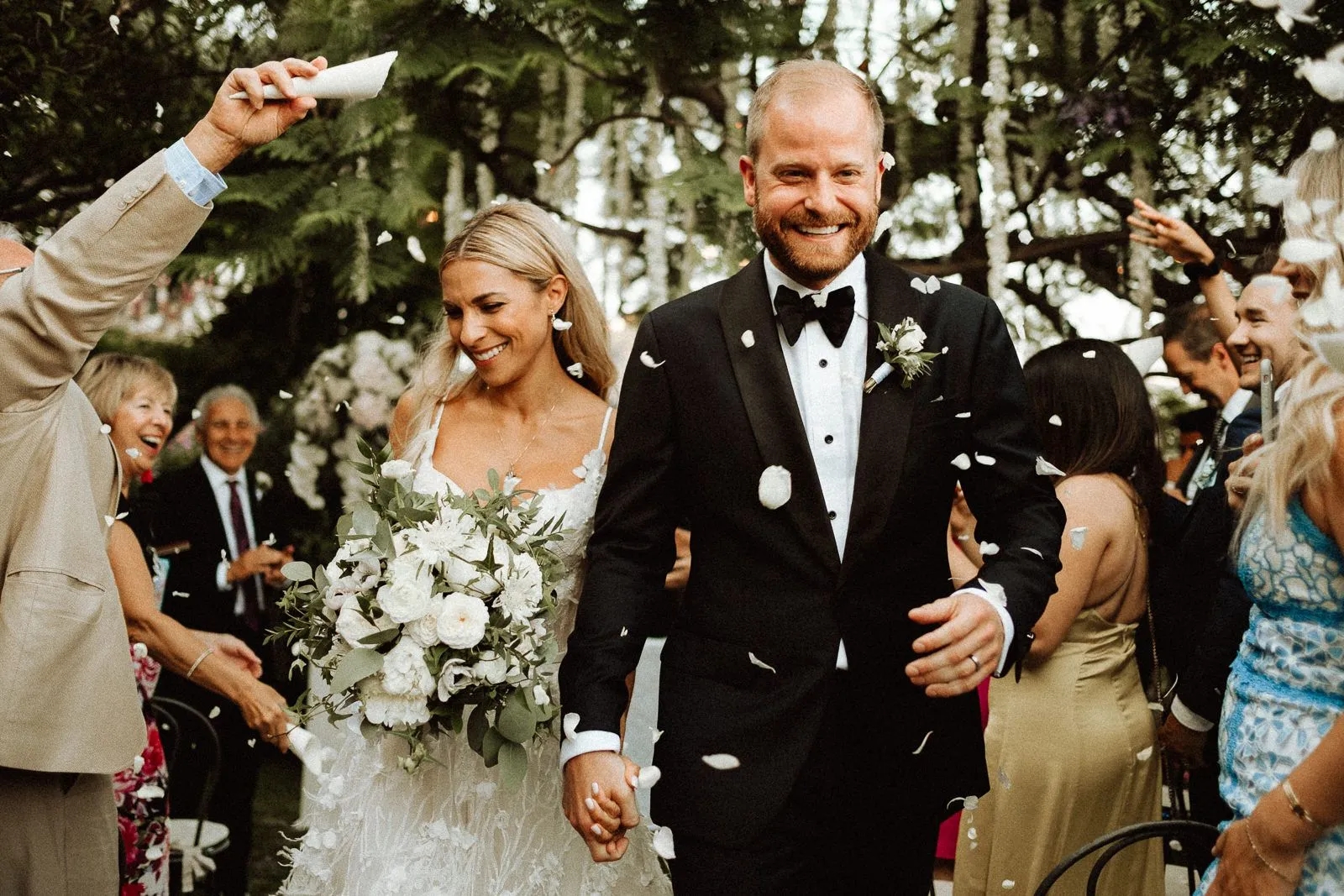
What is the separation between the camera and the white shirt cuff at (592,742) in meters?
2.29

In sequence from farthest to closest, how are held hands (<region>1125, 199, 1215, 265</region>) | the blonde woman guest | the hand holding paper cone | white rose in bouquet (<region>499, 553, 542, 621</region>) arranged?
1. held hands (<region>1125, 199, 1215, 265</region>)
2. the blonde woman guest
3. white rose in bouquet (<region>499, 553, 542, 621</region>)
4. the hand holding paper cone

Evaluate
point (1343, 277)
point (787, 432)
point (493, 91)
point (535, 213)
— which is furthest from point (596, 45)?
point (1343, 277)

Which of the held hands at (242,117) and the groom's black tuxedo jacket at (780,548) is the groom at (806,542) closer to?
the groom's black tuxedo jacket at (780,548)

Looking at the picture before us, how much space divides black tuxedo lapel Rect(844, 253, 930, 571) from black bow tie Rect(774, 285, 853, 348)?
0.06m

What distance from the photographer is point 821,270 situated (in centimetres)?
240

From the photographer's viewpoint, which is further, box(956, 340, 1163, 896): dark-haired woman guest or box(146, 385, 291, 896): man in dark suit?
box(146, 385, 291, 896): man in dark suit

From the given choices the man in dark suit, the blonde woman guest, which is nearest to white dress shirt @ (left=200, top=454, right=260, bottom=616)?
the man in dark suit

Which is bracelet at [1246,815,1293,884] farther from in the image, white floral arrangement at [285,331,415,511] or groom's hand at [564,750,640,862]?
white floral arrangement at [285,331,415,511]

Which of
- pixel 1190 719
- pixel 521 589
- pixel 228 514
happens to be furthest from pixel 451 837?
pixel 228 514

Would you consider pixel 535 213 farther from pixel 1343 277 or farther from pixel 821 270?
pixel 1343 277

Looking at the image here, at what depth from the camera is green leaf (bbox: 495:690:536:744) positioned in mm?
2709

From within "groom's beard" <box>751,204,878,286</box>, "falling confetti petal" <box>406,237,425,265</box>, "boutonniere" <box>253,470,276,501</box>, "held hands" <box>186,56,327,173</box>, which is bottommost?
"boutonniere" <box>253,470,276,501</box>

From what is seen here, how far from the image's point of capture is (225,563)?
19.6ft

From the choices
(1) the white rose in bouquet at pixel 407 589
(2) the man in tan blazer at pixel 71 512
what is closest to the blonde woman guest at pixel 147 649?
(2) the man in tan blazer at pixel 71 512
